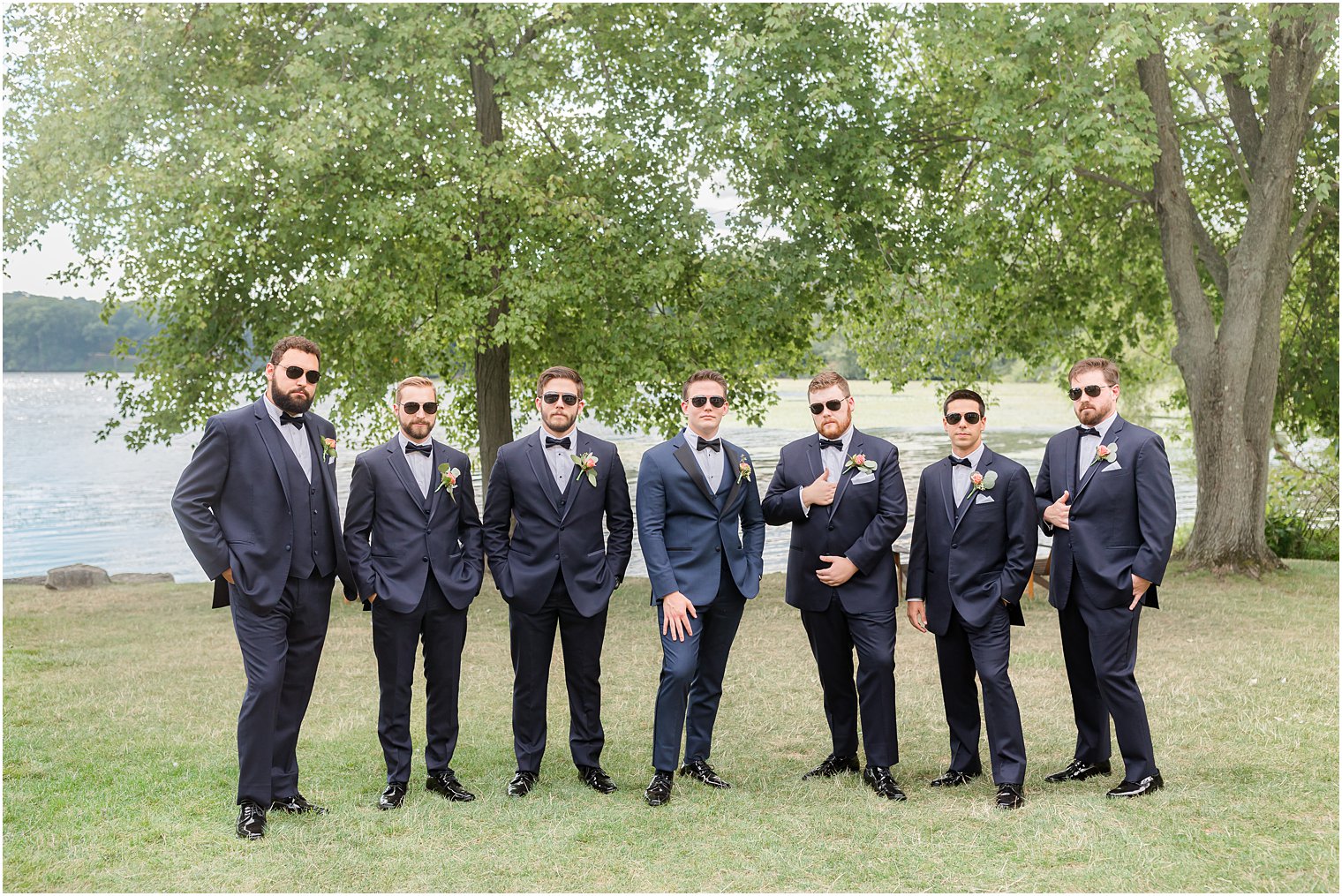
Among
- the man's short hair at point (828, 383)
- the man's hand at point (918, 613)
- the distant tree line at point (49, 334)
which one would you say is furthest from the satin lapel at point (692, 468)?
the distant tree line at point (49, 334)

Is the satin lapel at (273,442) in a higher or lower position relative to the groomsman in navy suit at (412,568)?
higher

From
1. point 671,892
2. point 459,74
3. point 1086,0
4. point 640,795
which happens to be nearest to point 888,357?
point 1086,0

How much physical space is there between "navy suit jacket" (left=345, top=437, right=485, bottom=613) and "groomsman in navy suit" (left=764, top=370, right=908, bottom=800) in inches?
69.0

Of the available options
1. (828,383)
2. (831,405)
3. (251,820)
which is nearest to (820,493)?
(831,405)

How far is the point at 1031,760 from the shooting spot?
667 cm

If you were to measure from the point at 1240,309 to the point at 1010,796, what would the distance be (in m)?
11.6

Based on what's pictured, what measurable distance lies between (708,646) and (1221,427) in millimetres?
11503

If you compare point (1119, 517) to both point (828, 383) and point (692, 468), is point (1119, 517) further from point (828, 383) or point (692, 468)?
point (692, 468)

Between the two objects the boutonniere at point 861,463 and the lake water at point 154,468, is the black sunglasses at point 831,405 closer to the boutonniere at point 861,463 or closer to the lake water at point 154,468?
the boutonniere at point 861,463

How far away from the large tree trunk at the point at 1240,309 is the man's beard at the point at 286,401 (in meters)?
12.9

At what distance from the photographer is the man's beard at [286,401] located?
218 inches

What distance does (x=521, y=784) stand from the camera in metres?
5.99

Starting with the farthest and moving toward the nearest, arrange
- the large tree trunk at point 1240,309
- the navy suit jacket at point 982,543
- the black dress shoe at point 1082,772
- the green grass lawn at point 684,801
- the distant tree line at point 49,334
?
the distant tree line at point 49,334
the large tree trunk at point 1240,309
the black dress shoe at point 1082,772
the navy suit jacket at point 982,543
the green grass lawn at point 684,801

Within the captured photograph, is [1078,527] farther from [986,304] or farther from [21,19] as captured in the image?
[21,19]
